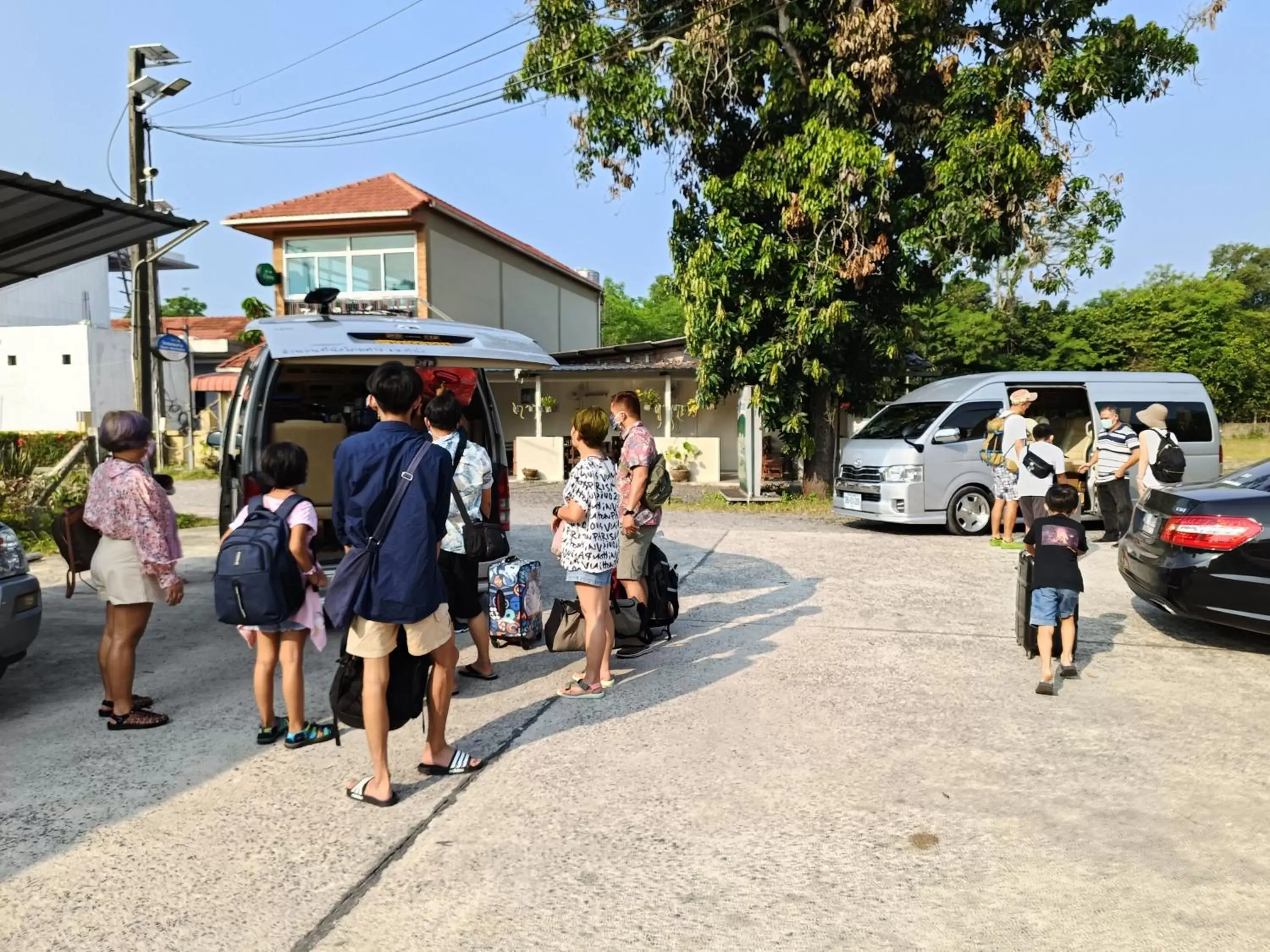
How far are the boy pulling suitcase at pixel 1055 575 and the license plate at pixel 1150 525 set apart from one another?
4.27ft

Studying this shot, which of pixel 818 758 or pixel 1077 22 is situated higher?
pixel 1077 22

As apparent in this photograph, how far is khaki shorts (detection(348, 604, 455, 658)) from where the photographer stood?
141 inches

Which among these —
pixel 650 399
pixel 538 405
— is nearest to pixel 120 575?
pixel 538 405

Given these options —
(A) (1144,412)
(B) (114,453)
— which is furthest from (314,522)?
(A) (1144,412)

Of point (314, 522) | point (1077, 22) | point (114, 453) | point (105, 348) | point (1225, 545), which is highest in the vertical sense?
point (1077, 22)

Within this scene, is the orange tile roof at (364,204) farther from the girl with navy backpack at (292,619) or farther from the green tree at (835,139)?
the girl with navy backpack at (292,619)

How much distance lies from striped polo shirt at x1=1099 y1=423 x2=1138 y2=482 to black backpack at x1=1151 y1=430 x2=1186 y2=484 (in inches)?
22.8

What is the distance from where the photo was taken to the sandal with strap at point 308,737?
4.30 meters

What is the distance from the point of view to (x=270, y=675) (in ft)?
14.2

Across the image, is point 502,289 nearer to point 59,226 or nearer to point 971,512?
point 971,512

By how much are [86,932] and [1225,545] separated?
6234mm

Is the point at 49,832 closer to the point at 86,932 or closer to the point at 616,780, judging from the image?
the point at 86,932

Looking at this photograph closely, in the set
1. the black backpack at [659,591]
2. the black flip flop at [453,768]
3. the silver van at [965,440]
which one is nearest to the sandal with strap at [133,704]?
the black flip flop at [453,768]

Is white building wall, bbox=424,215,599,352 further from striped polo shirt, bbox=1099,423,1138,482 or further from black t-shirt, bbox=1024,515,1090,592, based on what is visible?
black t-shirt, bbox=1024,515,1090,592
